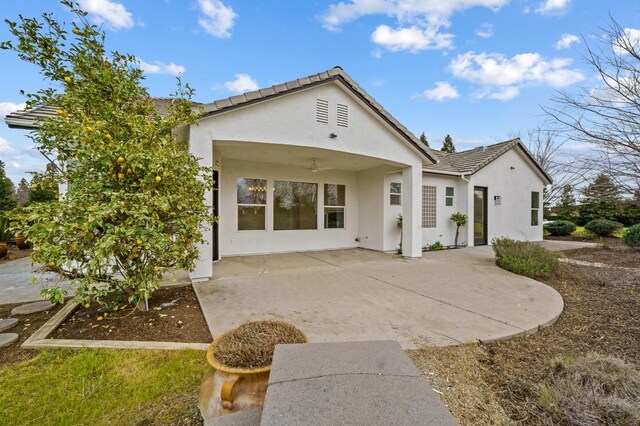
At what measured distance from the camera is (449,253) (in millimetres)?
9836

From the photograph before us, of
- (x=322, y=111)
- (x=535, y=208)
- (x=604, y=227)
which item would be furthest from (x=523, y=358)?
(x=604, y=227)

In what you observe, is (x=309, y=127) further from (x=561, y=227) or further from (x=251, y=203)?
(x=561, y=227)

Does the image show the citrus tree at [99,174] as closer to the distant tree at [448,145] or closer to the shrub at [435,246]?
the shrub at [435,246]

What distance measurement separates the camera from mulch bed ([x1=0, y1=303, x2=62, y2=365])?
2.92 metres

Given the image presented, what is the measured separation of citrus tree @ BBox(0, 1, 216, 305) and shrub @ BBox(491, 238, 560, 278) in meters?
7.43

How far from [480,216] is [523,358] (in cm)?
1030

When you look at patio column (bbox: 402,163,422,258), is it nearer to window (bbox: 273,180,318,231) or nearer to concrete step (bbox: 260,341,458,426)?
window (bbox: 273,180,318,231)

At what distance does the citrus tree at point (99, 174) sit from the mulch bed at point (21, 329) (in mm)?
639

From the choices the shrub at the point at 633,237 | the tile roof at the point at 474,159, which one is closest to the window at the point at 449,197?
the tile roof at the point at 474,159

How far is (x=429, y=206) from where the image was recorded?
11.0m

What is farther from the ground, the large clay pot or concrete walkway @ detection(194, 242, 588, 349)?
the large clay pot

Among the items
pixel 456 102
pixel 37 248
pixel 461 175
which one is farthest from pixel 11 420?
pixel 456 102

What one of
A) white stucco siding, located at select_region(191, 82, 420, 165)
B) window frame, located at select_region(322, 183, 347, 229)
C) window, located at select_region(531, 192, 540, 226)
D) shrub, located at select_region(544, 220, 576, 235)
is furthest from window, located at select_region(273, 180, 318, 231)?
shrub, located at select_region(544, 220, 576, 235)

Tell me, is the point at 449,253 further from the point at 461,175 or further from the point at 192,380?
the point at 192,380
